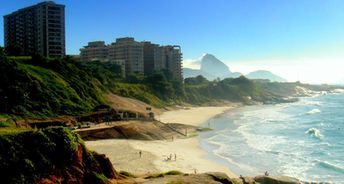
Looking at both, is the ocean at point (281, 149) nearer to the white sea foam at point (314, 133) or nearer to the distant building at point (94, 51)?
the white sea foam at point (314, 133)

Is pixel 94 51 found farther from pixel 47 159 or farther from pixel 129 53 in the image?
pixel 47 159

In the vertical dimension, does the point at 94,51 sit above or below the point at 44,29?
below

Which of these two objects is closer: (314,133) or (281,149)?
(281,149)

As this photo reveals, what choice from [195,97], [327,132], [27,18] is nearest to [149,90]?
[195,97]

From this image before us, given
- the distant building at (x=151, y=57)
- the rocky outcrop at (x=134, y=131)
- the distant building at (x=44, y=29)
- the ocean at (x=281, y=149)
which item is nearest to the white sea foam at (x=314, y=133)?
the ocean at (x=281, y=149)

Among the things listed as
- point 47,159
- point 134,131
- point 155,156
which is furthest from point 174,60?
point 47,159

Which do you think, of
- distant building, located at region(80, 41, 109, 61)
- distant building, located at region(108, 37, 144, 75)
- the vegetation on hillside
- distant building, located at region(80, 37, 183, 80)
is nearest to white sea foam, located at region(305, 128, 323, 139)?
the vegetation on hillside

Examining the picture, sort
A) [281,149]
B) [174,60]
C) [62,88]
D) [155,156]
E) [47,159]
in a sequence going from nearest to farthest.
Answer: [47,159] → [155,156] → [281,149] → [62,88] → [174,60]
